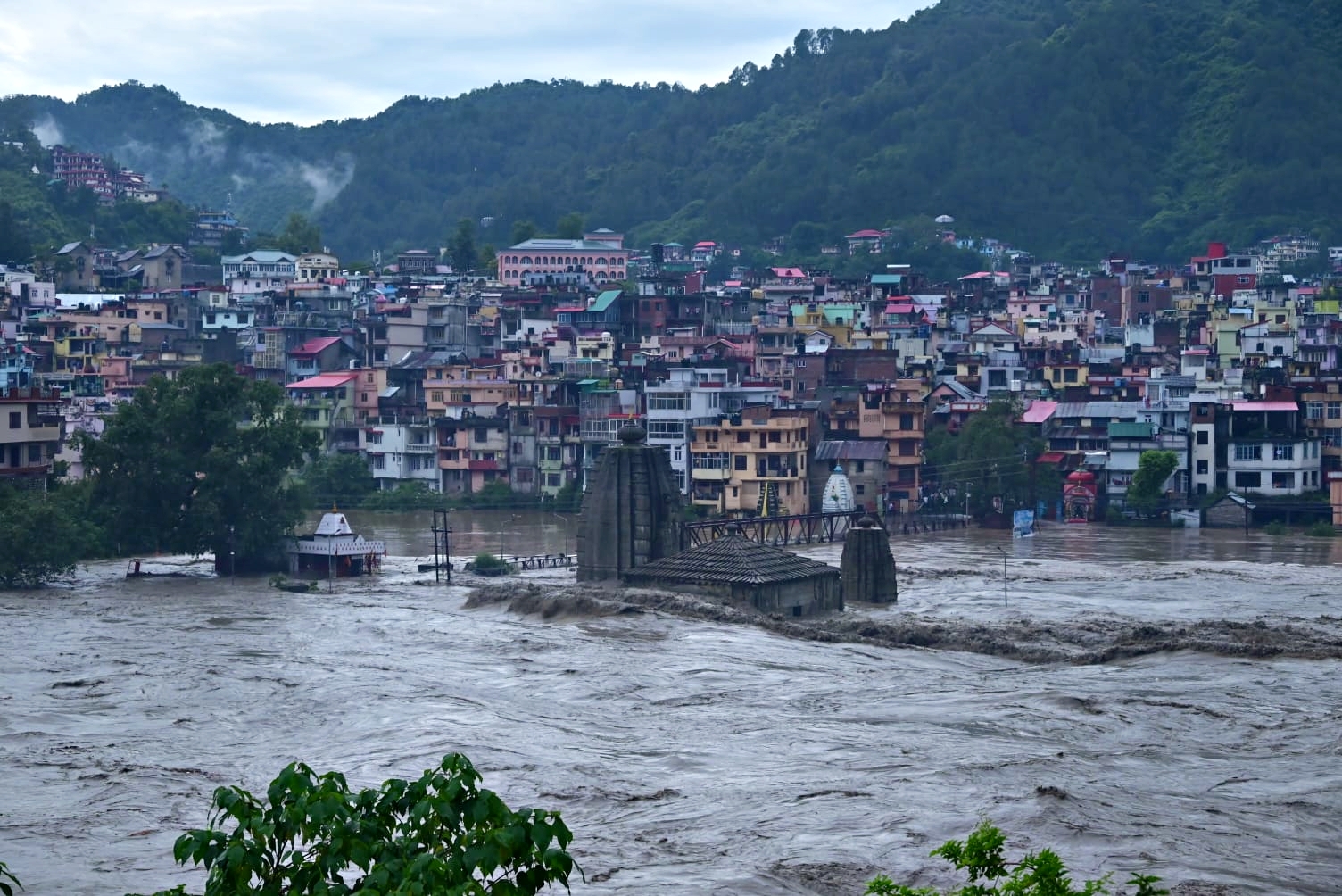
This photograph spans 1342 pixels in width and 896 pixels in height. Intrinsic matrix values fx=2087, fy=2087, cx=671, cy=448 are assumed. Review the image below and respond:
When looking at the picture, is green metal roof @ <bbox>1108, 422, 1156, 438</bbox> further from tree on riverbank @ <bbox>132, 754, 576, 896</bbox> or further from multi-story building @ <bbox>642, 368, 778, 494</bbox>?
tree on riverbank @ <bbox>132, 754, 576, 896</bbox>

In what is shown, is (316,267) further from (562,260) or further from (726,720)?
(726,720)

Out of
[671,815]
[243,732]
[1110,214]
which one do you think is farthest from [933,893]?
[1110,214]

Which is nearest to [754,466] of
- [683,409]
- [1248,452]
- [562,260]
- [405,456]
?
[683,409]

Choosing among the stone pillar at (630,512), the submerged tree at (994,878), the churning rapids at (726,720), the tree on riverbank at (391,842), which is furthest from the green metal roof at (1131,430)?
the tree on riverbank at (391,842)

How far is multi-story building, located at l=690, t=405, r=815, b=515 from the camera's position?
59.0m

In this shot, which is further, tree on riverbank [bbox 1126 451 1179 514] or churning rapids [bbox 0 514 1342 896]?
tree on riverbank [bbox 1126 451 1179 514]

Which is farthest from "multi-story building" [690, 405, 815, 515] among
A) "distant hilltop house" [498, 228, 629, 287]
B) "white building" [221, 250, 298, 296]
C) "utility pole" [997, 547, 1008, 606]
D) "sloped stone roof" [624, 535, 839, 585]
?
"distant hilltop house" [498, 228, 629, 287]

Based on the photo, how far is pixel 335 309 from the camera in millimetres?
86250

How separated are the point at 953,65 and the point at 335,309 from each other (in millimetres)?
74004

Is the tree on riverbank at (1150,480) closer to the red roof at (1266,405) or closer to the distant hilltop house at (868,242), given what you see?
the red roof at (1266,405)

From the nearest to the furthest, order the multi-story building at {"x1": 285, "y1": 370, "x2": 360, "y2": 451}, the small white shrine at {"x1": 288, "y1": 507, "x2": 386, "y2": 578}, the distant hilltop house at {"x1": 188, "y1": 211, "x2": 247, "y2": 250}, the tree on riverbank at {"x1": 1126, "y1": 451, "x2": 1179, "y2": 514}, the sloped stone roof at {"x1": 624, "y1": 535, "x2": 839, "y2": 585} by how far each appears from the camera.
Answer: the sloped stone roof at {"x1": 624, "y1": 535, "x2": 839, "y2": 585}, the small white shrine at {"x1": 288, "y1": 507, "x2": 386, "y2": 578}, the tree on riverbank at {"x1": 1126, "y1": 451, "x2": 1179, "y2": 514}, the multi-story building at {"x1": 285, "y1": 370, "x2": 360, "y2": 451}, the distant hilltop house at {"x1": 188, "y1": 211, "x2": 247, "y2": 250}

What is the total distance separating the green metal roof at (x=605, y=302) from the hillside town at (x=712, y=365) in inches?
5.0

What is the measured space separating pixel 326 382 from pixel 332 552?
25.1m

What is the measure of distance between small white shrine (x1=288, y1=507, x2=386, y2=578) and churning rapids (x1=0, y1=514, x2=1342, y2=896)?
240 cm
